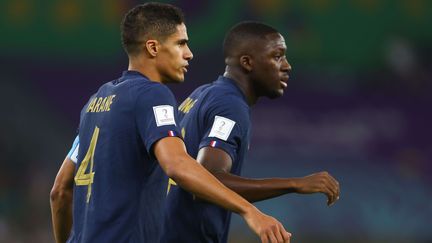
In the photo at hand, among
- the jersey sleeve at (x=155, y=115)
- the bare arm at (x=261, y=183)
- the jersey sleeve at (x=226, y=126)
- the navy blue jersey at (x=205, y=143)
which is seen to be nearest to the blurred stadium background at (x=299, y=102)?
the navy blue jersey at (x=205, y=143)

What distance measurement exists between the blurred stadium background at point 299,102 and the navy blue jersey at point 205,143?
5391 mm

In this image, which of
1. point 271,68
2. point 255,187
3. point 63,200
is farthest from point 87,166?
point 271,68

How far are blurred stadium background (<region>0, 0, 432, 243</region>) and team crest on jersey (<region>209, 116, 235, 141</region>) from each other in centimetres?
562

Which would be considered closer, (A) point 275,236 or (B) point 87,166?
(A) point 275,236

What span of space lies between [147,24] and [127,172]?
2.39ft

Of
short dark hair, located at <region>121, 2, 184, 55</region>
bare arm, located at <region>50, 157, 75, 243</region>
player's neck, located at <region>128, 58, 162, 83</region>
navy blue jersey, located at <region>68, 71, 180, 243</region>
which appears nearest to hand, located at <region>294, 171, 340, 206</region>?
navy blue jersey, located at <region>68, 71, 180, 243</region>

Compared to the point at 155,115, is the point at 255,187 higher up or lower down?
lower down

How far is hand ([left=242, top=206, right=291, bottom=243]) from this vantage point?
3773mm

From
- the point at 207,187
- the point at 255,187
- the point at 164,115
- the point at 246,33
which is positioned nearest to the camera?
the point at 207,187

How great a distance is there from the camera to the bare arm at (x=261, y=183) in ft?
14.9

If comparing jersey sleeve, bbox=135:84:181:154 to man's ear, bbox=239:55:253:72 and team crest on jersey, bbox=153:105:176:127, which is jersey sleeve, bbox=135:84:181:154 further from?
man's ear, bbox=239:55:253:72

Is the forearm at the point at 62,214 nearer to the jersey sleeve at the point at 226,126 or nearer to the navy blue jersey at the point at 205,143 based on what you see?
the navy blue jersey at the point at 205,143

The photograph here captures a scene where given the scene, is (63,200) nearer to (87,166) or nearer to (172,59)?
(87,166)

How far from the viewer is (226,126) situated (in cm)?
500
